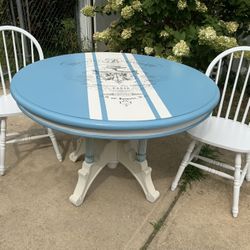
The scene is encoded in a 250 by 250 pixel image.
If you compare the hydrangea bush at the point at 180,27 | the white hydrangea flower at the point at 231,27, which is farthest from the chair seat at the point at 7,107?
the white hydrangea flower at the point at 231,27

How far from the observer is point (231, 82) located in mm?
3574

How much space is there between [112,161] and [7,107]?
770mm

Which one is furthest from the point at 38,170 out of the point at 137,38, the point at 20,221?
the point at 137,38

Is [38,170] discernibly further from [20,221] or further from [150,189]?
[150,189]

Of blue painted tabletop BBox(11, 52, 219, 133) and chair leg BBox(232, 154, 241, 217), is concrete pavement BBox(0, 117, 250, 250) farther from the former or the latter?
blue painted tabletop BBox(11, 52, 219, 133)

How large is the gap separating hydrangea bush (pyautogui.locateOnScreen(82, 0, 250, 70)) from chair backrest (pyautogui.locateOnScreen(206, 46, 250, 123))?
0.61 ft

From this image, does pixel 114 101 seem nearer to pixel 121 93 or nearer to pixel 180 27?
pixel 121 93

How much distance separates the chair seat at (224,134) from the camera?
164cm

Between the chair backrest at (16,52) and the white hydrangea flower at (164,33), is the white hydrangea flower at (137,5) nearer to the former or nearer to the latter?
the white hydrangea flower at (164,33)

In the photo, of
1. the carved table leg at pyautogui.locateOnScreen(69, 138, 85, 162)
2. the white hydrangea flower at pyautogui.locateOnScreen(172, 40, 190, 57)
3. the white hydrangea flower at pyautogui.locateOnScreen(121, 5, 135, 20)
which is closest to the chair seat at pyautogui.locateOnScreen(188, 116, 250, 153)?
the white hydrangea flower at pyautogui.locateOnScreen(172, 40, 190, 57)

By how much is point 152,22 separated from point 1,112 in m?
1.58

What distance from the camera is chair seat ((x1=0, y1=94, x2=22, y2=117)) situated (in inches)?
72.1

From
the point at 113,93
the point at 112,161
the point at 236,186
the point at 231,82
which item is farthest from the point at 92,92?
the point at 231,82

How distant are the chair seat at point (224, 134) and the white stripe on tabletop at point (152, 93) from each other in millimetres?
449
